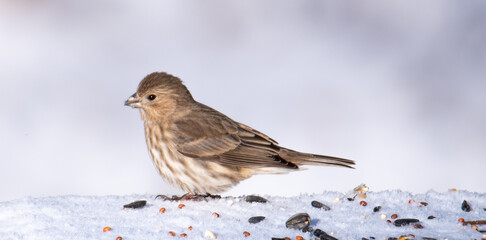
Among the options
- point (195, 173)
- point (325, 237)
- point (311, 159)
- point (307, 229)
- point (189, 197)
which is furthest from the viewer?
point (311, 159)

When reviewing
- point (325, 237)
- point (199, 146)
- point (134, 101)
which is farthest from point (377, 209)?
point (134, 101)

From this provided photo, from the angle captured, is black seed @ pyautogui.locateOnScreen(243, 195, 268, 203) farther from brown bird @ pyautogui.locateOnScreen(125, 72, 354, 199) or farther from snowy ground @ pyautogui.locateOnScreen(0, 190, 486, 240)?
brown bird @ pyautogui.locateOnScreen(125, 72, 354, 199)

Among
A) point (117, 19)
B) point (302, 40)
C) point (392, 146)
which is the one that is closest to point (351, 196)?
point (392, 146)

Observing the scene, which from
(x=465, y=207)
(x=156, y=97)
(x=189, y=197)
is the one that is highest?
(x=156, y=97)

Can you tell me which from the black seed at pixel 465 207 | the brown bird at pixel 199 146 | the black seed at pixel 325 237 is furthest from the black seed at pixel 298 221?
the black seed at pixel 465 207

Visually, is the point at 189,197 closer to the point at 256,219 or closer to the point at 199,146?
the point at 199,146

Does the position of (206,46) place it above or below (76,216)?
above

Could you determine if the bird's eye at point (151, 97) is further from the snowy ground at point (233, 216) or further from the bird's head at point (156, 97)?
the snowy ground at point (233, 216)

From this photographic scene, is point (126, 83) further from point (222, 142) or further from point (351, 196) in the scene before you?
point (351, 196)

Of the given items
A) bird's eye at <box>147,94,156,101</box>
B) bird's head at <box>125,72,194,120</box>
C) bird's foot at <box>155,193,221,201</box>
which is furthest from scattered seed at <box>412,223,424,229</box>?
bird's eye at <box>147,94,156,101</box>
